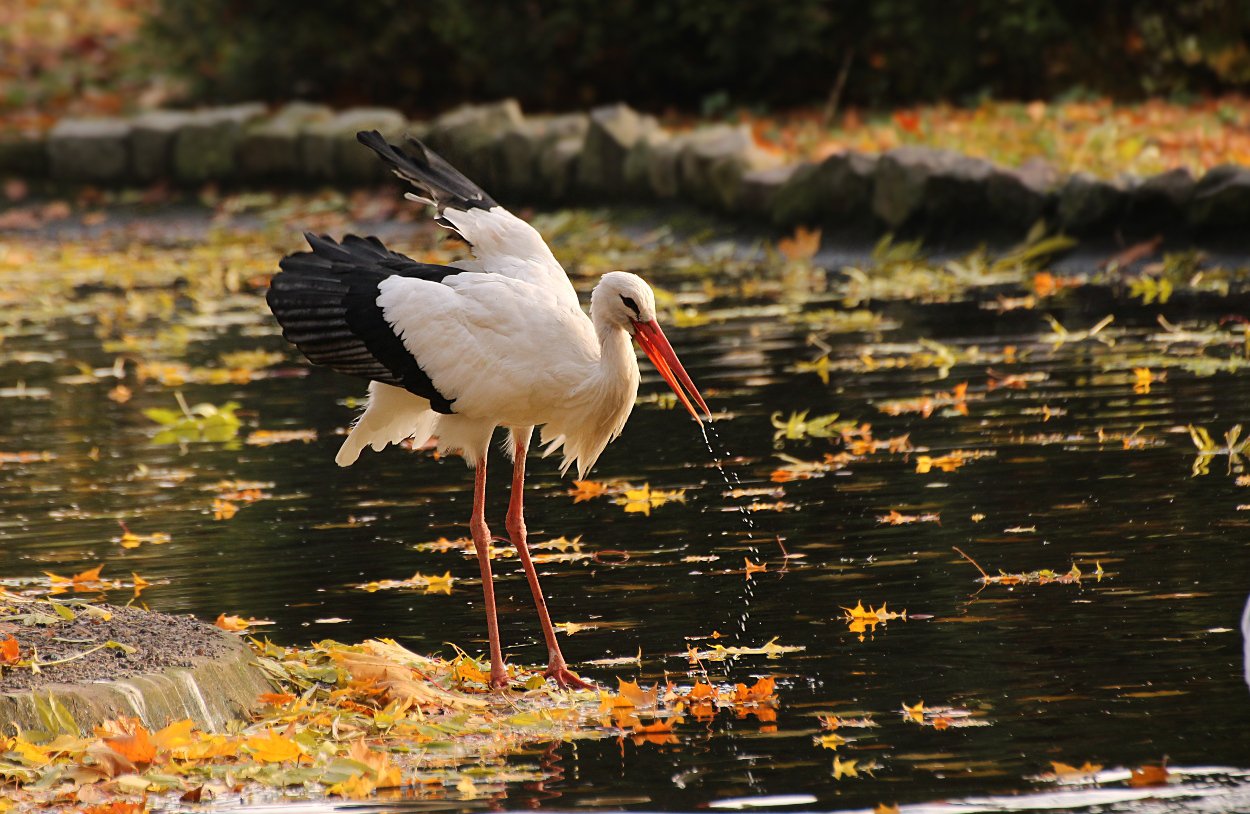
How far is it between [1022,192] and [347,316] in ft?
27.5

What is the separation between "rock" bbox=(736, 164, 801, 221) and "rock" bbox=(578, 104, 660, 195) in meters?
2.10

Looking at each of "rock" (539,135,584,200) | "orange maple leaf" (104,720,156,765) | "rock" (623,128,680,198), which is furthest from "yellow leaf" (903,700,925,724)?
"rock" (539,135,584,200)

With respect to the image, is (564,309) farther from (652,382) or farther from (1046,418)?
(652,382)

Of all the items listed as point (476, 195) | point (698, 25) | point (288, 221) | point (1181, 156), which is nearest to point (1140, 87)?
point (698, 25)

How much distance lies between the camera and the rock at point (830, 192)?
15.5 m

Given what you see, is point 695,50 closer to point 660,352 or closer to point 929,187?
point 929,187

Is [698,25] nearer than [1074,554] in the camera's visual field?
No

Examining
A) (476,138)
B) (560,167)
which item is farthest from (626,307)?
(476,138)

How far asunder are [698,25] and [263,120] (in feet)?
16.8

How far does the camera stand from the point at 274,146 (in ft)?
74.6

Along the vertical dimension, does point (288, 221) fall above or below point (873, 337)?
above

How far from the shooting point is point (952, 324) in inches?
480

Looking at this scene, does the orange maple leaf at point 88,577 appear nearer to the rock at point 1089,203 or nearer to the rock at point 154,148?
the rock at point 1089,203

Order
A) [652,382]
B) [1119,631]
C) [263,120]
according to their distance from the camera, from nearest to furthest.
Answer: [1119,631]
[652,382]
[263,120]
